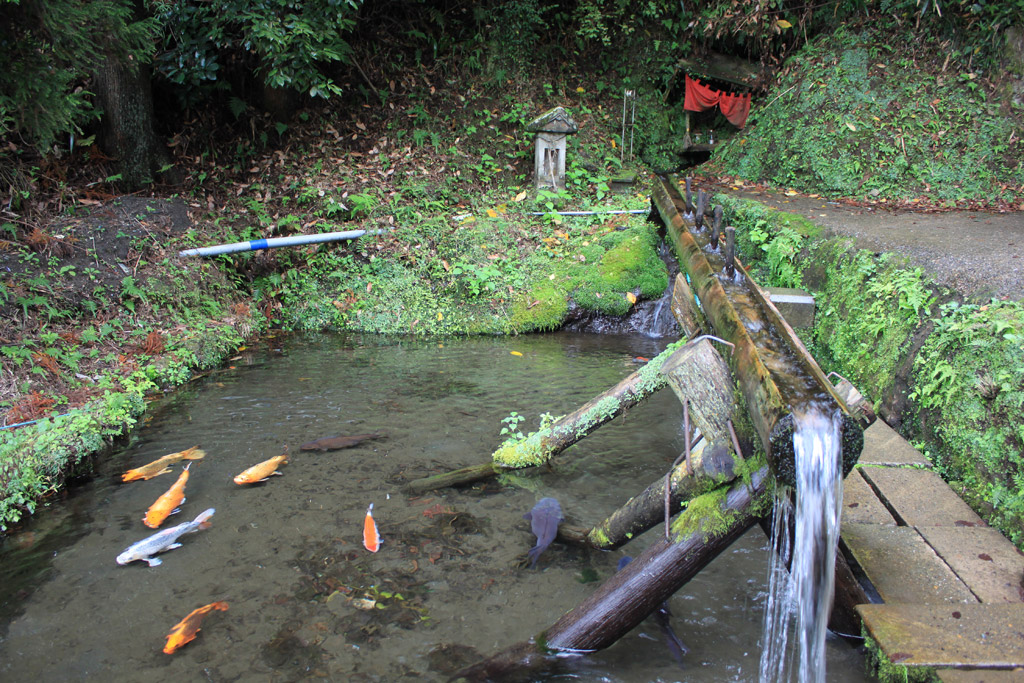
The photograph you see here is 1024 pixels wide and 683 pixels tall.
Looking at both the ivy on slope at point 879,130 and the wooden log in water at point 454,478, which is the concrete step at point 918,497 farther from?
the ivy on slope at point 879,130

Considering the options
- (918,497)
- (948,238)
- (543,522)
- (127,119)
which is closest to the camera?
(918,497)

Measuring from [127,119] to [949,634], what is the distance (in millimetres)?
10777

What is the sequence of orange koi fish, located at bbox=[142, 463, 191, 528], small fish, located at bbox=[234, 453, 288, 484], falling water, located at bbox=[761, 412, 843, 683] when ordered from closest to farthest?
falling water, located at bbox=[761, 412, 843, 683]
orange koi fish, located at bbox=[142, 463, 191, 528]
small fish, located at bbox=[234, 453, 288, 484]

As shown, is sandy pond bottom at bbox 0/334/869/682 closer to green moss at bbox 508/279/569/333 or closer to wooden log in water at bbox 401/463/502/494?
wooden log in water at bbox 401/463/502/494

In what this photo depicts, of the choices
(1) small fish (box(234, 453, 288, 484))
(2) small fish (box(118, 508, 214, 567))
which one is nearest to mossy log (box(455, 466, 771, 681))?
(2) small fish (box(118, 508, 214, 567))

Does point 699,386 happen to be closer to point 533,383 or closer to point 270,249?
point 533,383

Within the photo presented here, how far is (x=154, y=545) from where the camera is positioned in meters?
4.20

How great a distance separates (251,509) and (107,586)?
101 cm

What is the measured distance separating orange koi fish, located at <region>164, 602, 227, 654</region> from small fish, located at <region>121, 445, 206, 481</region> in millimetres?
1901

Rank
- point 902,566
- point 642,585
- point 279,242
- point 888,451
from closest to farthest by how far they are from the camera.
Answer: point 642,585 → point 902,566 → point 888,451 → point 279,242

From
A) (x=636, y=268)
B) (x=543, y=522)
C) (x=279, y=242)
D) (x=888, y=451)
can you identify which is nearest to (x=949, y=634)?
(x=888, y=451)

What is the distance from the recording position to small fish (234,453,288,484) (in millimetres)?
5108

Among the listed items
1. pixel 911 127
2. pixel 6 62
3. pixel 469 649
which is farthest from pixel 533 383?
pixel 911 127

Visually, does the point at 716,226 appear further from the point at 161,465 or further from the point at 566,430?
the point at 161,465
